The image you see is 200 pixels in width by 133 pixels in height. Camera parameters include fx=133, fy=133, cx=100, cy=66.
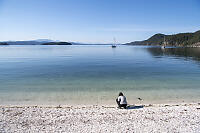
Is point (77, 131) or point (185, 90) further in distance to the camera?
point (185, 90)

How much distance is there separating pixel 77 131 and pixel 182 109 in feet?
26.8

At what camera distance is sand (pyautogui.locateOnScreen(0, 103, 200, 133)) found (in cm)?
759

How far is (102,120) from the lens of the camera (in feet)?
28.2

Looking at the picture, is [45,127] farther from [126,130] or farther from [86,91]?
[86,91]

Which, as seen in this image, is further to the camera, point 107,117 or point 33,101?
point 33,101

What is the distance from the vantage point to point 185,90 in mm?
15828

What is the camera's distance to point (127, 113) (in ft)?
31.6

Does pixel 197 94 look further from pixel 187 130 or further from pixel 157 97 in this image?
pixel 187 130

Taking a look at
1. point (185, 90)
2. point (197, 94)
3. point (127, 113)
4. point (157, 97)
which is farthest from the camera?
point (185, 90)

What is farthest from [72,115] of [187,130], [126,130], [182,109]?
[182,109]

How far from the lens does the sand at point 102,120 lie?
24.9 feet

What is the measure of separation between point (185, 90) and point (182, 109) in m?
6.73

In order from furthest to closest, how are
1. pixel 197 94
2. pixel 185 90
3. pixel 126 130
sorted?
pixel 185 90, pixel 197 94, pixel 126 130

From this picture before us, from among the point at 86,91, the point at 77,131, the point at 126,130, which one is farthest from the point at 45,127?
the point at 86,91
